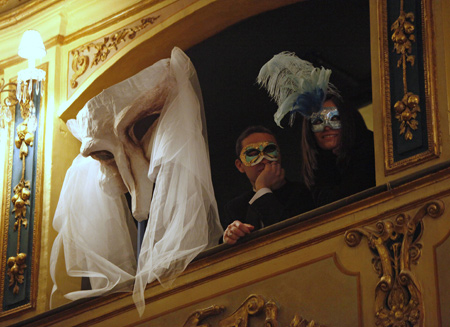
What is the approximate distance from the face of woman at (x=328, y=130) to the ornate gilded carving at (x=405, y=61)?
0.57m

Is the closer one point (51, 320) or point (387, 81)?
point (387, 81)

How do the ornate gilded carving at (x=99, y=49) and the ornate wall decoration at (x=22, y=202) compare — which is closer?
the ornate wall decoration at (x=22, y=202)

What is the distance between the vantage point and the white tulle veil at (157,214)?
759 centimetres

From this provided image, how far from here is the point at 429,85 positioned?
678 cm

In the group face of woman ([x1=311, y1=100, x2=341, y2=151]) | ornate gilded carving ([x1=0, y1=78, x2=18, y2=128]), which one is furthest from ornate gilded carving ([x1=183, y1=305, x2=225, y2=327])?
ornate gilded carving ([x1=0, y1=78, x2=18, y2=128])

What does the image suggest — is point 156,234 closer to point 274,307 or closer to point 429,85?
point 274,307

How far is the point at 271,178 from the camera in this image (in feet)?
25.0

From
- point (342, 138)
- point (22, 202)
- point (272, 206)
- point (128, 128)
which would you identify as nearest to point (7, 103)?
point (22, 202)

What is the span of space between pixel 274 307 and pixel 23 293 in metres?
2.34

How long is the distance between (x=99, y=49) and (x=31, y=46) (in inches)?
19.5

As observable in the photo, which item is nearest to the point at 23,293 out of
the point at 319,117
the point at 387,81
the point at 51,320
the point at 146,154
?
the point at 51,320

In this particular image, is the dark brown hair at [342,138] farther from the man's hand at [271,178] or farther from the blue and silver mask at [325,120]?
the man's hand at [271,178]

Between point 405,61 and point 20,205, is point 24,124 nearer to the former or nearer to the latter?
point 20,205

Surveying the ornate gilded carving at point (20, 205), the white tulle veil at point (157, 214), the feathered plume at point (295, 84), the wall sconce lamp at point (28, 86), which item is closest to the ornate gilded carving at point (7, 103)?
the wall sconce lamp at point (28, 86)
